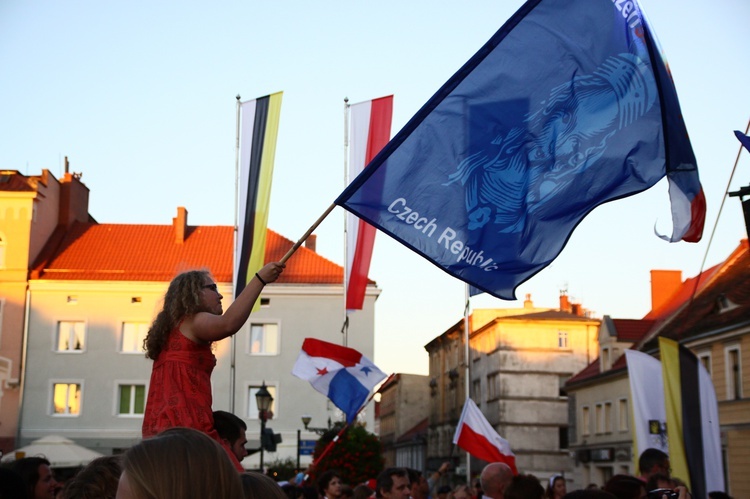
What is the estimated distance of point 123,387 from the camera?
172 feet

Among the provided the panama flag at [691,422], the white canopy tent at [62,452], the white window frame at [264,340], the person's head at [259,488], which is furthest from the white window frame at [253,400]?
the person's head at [259,488]

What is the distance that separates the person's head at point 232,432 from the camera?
5.27m

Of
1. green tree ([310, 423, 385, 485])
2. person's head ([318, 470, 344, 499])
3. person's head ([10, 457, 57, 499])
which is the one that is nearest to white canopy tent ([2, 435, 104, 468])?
green tree ([310, 423, 385, 485])

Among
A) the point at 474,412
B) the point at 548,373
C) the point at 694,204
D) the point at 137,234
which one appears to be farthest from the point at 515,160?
the point at 548,373

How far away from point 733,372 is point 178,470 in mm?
36297

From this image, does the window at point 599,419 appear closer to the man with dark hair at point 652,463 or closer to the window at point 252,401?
the window at point 252,401

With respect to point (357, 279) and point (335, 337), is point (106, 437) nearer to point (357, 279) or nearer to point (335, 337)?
point (335, 337)

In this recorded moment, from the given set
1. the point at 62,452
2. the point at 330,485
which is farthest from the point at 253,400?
the point at 330,485

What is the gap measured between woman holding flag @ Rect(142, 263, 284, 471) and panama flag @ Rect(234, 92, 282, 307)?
16.6m

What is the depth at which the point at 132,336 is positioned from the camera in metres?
53.2

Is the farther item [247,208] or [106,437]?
[106,437]

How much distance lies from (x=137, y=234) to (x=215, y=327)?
5568cm

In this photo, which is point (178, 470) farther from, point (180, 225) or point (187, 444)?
point (180, 225)

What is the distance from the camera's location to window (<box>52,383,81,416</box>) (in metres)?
52.2
